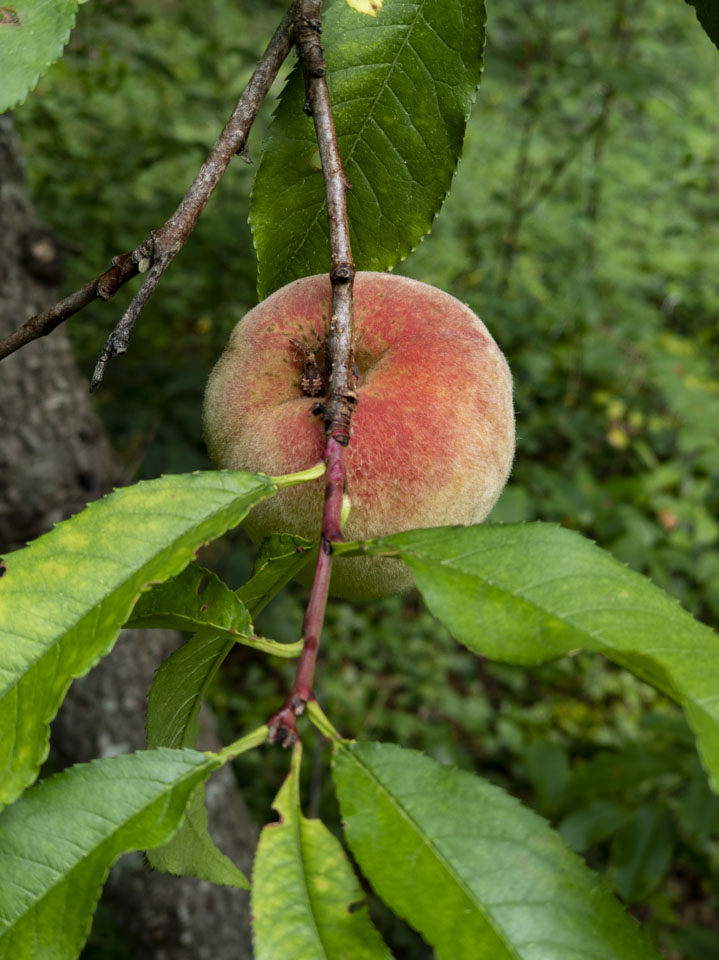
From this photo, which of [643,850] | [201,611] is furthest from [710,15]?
[643,850]

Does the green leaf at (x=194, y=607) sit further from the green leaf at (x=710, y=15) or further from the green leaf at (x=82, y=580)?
the green leaf at (x=710, y=15)

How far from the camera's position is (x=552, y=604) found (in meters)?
0.52

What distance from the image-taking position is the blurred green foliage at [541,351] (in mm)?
2496

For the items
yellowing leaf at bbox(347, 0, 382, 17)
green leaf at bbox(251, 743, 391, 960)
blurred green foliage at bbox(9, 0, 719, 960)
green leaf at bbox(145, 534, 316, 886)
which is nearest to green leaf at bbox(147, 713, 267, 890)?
green leaf at bbox(145, 534, 316, 886)

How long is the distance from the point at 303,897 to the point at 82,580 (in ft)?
0.76

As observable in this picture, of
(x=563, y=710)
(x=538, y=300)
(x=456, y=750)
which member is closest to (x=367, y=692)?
(x=456, y=750)

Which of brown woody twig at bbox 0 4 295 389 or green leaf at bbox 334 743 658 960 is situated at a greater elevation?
brown woody twig at bbox 0 4 295 389

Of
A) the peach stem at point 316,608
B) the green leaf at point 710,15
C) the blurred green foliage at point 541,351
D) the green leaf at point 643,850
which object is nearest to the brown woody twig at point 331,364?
the peach stem at point 316,608

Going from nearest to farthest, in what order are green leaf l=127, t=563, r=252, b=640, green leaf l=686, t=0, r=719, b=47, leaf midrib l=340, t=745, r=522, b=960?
leaf midrib l=340, t=745, r=522, b=960
green leaf l=127, t=563, r=252, b=640
green leaf l=686, t=0, r=719, b=47

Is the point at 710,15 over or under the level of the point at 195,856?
over

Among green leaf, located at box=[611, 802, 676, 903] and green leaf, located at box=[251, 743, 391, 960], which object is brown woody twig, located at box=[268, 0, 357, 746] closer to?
green leaf, located at box=[251, 743, 391, 960]

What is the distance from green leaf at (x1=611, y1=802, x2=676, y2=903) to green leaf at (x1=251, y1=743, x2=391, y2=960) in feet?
5.55

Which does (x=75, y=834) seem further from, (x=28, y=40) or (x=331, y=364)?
(x=28, y=40)

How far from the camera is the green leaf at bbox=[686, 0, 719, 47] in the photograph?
0.82 meters
